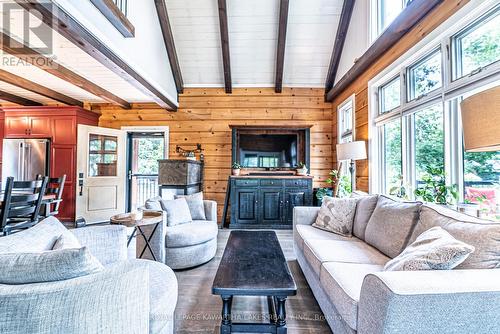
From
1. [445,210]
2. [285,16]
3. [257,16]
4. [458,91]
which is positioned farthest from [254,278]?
[257,16]

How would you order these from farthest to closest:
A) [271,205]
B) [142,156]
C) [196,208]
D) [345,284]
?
[142,156] < [271,205] < [196,208] < [345,284]

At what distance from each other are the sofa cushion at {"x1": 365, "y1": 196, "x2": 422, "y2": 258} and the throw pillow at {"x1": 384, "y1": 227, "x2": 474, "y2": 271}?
48cm

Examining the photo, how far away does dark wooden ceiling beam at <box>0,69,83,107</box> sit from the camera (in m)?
3.40

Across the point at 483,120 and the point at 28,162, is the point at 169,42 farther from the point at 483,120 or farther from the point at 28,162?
the point at 483,120

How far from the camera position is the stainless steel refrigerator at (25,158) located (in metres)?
4.59

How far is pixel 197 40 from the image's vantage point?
438cm

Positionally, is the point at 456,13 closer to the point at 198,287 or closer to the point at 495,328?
the point at 495,328

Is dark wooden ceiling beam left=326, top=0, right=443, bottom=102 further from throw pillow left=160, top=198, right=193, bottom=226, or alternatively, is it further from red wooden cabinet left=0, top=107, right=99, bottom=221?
red wooden cabinet left=0, top=107, right=99, bottom=221

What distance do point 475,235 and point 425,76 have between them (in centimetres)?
190

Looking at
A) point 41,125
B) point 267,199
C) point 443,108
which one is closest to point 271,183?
point 267,199

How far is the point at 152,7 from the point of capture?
3725mm

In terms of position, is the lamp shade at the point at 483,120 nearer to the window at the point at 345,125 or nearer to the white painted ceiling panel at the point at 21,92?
the window at the point at 345,125

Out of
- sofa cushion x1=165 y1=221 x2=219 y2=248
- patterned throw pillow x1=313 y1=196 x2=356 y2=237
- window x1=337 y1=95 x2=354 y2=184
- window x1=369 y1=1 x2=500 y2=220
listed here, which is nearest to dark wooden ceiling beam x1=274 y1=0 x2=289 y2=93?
window x1=337 y1=95 x2=354 y2=184

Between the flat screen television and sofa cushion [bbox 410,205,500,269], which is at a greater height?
the flat screen television
